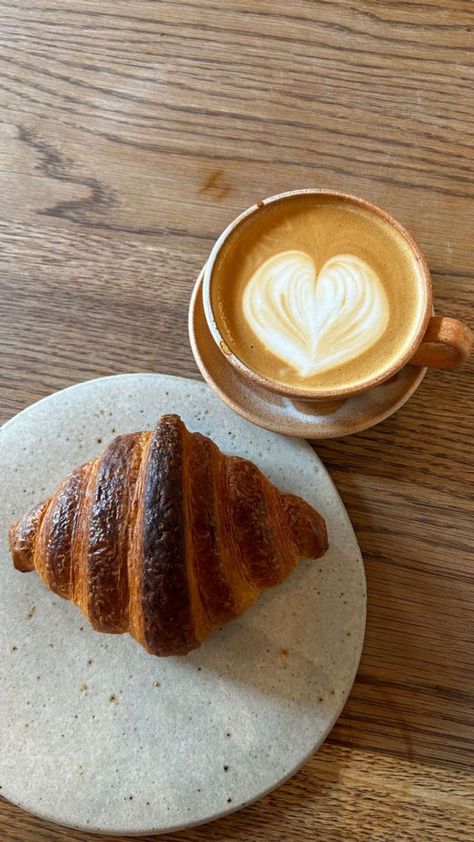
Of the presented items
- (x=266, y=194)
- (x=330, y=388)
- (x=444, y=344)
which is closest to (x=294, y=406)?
(x=330, y=388)

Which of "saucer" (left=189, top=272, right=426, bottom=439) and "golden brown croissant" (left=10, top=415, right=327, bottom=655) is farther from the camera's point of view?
"saucer" (left=189, top=272, right=426, bottom=439)

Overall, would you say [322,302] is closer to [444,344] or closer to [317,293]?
[317,293]

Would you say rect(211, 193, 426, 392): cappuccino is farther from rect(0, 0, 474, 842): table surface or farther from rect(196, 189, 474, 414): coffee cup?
rect(0, 0, 474, 842): table surface

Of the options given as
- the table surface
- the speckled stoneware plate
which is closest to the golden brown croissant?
the speckled stoneware plate

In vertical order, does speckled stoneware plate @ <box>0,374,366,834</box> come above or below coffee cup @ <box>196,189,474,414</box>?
below

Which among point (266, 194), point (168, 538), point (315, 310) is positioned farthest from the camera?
point (266, 194)

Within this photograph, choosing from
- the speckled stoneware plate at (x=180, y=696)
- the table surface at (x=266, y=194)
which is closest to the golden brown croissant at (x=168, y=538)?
the speckled stoneware plate at (x=180, y=696)
